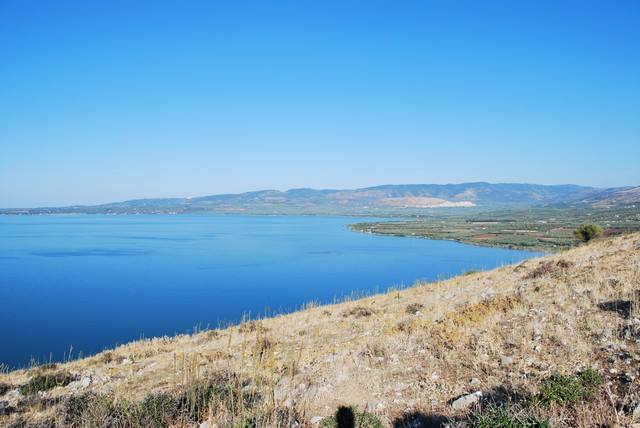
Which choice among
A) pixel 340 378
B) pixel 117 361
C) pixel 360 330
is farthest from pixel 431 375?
pixel 117 361

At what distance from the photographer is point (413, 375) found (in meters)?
Answer: 7.17

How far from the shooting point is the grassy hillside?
17.4ft

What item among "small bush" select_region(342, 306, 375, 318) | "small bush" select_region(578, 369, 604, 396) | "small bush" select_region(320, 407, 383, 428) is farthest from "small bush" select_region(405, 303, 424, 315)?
"small bush" select_region(320, 407, 383, 428)

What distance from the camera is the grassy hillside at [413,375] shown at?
17.4 feet

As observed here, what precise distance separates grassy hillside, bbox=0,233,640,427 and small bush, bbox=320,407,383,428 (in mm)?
30

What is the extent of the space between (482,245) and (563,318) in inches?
3259

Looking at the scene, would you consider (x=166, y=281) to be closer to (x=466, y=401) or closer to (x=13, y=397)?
(x=13, y=397)

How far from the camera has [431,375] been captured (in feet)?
23.1

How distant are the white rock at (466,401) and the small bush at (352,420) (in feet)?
3.70

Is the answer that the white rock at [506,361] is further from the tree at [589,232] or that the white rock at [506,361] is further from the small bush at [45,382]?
the tree at [589,232]

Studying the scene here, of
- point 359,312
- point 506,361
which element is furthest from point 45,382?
point 506,361

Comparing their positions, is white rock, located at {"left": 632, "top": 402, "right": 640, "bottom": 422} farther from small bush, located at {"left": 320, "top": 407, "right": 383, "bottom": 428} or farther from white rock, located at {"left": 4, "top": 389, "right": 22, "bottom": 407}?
white rock, located at {"left": 4, "top": 389, "right": 22, "bottom": 407}

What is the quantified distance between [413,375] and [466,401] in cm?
132

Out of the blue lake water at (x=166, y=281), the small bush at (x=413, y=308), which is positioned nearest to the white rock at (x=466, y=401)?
the small bush at (x=413, y=308)
